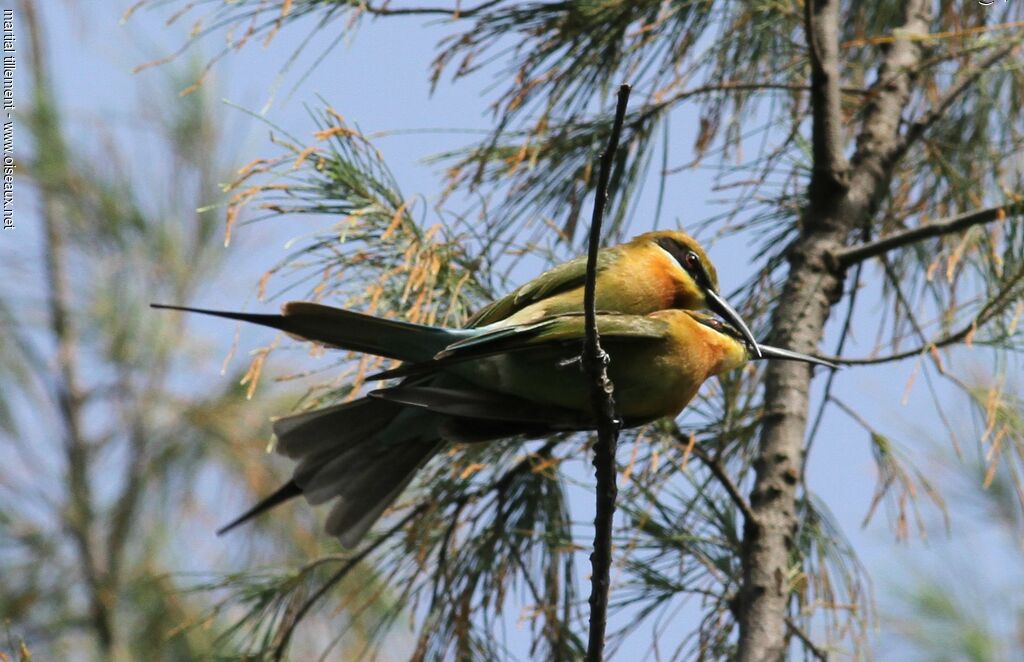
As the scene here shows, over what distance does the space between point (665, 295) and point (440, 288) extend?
0.47m

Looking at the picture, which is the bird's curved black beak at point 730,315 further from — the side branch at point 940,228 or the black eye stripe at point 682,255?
the side branch at point 940,228

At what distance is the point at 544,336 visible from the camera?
231 centimetres

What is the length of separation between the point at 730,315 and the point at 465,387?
23.3 inches

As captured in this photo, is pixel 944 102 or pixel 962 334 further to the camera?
pixel 944 102

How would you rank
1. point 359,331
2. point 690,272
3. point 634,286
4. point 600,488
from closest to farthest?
point 600,488
point 359,331
point 634,286
point 690,272

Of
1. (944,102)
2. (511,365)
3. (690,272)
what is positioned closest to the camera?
(511,365)

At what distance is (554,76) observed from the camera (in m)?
3.15

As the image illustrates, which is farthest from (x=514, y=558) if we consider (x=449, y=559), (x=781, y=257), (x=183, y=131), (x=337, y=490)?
(x=183, y=131)

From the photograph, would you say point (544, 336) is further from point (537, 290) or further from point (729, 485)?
point (729, 485)

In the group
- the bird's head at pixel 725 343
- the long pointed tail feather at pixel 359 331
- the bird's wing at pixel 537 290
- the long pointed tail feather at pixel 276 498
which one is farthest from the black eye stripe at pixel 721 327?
the long pointed tail feather at pixel 276 498

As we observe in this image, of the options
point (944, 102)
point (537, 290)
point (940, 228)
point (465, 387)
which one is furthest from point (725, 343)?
point (944, 102)

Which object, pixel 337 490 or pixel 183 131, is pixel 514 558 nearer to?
pixel 337 490

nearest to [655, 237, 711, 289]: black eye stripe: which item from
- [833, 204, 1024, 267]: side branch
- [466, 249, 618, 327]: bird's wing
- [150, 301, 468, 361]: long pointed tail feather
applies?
[466, 249, 618, 327]: bird's wing

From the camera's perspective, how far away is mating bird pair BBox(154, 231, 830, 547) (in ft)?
7.55
